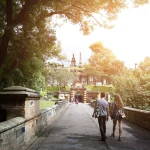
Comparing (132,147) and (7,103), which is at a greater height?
(7,103)

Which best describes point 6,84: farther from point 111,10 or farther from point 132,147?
point 132,147

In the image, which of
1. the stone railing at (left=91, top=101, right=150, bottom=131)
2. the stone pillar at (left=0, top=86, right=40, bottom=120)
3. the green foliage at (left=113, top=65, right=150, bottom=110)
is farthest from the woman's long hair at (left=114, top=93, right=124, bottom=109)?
the green foliage at (left=113, top=65, right=150, bottom=110)

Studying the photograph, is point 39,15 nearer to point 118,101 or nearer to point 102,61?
point 118,101

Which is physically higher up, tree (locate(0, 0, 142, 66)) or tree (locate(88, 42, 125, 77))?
tree (locate(88, 42, 125, 77))

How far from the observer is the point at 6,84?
1495cm

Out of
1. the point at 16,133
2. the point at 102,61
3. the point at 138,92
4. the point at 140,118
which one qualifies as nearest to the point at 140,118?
the point at 140,118

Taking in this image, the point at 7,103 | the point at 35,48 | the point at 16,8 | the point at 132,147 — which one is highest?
the point at 16,8

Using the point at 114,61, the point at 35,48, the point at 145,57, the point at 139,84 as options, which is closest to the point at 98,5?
the point at 35,48

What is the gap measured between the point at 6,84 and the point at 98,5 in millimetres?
7661

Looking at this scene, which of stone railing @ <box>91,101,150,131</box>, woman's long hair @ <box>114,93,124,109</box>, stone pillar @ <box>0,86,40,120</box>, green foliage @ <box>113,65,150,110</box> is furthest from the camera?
green foliage @ <box>113,65,150,110</box>

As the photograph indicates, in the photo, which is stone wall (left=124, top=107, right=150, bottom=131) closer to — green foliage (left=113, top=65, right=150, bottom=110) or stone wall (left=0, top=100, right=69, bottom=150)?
stone wall (left=0, top=100, right=69, bottom=150)

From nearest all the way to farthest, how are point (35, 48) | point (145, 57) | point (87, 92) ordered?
point (35, 48)
point (145, 57)
point (87, 92)

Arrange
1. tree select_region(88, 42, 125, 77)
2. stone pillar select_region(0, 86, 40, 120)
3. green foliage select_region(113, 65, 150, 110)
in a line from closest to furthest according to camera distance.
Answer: stone pillar select_region(0, 86, 40, 120) < green foliage select_region(113, 65, 150, 110) < tree select_region(88, 42, 125, 77)

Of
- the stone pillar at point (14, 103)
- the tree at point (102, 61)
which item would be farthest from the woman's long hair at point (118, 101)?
the tree at point (102, 61)
